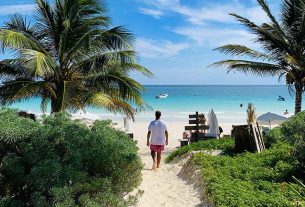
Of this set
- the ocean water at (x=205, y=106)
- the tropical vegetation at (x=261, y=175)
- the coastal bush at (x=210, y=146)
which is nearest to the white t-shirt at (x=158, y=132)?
the tropical vegetation at (x=261, y=175)

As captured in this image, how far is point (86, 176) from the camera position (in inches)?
207

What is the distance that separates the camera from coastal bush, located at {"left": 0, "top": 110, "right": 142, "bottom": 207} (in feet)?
16.3

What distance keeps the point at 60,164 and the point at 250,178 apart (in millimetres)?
4270

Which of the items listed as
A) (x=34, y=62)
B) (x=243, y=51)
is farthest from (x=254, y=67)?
(x=34, y=62)

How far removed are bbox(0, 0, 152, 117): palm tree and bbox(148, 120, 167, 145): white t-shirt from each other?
3113mm

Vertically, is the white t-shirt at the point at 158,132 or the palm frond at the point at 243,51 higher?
the palm frond at the point at 243,51

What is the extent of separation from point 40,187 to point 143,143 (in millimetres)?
16553

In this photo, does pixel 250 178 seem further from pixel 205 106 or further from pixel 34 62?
pixel 205 106

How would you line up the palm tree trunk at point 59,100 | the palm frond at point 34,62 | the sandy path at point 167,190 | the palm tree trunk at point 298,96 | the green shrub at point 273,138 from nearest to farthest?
the sandy path at point 167,190, the palm frond at point 34,62, the green shrub at point 273,138, the palm tree trunk at point 59,100, the palm tree trunk at point 298,96

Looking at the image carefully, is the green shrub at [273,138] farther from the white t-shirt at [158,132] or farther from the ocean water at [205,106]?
the ocean water at [205,106]

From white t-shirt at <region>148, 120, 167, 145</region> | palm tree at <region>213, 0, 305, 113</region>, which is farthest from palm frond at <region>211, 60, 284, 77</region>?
white t-shirt at <region>148, 120, 167, 145</region>

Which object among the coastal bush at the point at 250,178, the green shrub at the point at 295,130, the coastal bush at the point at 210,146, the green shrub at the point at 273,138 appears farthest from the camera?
the coastal bush at the point at 210,146

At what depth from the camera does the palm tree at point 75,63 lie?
43.4 ft

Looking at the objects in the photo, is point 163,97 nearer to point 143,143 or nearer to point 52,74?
point 143,143
